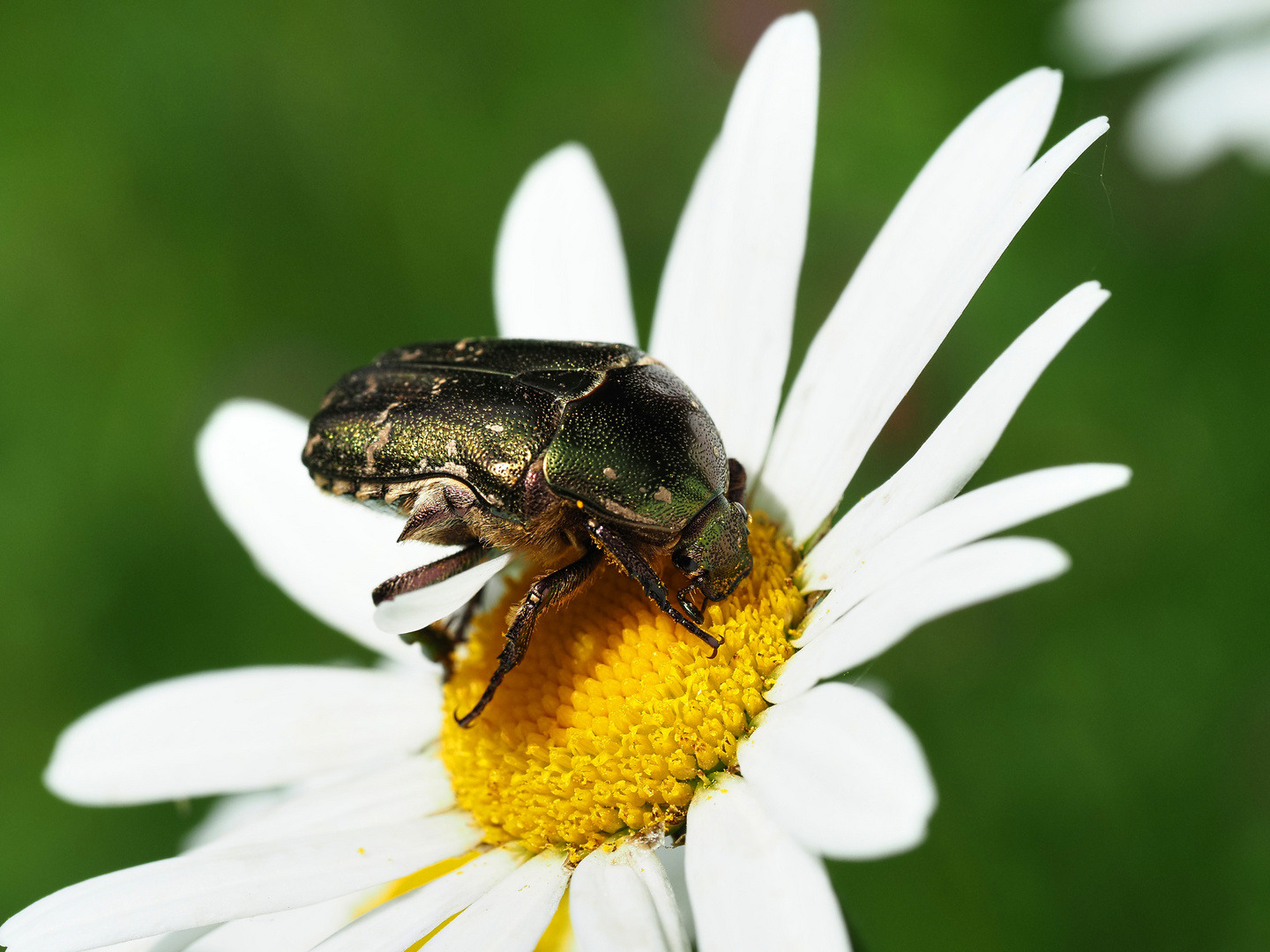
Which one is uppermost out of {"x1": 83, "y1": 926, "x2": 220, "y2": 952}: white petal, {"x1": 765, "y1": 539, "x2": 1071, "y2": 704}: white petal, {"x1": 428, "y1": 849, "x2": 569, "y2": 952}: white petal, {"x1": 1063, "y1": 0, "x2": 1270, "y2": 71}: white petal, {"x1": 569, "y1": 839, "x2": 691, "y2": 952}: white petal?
{"x1": 1063, "y1": 0, "x2": 1270, "y2": 71}: white petal

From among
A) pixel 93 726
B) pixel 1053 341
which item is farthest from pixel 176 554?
pixel 1053 341

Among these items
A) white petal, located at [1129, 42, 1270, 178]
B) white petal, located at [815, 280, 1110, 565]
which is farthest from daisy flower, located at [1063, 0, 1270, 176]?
white petal, located at [815, 280, 1110, 565]

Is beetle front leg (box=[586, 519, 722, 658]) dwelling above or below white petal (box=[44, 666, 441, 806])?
above

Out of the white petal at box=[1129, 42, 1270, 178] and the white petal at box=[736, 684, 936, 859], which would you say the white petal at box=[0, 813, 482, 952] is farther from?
the white petal at box=[1129, 42, 1270, 178]

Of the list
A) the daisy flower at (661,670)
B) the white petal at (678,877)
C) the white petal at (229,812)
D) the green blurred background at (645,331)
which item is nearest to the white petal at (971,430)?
the daisy flower at (661,670)

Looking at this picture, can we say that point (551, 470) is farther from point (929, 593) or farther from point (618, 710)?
point (929, 593)

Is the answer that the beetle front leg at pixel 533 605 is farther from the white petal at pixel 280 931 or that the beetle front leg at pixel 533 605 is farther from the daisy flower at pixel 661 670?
the white petal at pixel 280 931

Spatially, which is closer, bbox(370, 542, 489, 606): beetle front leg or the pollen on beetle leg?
the pollen on beetle leg
